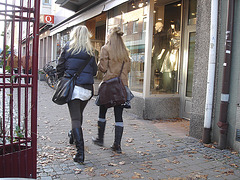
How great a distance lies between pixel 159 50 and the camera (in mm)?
7465

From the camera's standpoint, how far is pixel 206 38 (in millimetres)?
5137

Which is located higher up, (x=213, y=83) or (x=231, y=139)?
(x=213, y=83)

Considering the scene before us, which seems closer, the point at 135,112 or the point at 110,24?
the point at 135,112

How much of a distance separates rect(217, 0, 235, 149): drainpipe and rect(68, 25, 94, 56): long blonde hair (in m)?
2.27

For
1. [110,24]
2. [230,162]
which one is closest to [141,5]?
[110,24]

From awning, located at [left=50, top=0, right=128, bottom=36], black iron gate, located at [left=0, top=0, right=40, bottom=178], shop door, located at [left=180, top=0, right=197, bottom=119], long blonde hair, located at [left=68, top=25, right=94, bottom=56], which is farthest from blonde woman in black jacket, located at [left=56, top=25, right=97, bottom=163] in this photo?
shop door, located at [left=180, top=0, right=197, bottom=119]

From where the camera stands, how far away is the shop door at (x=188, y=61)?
285 inches

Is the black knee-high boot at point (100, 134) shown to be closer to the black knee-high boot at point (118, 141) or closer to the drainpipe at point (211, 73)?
the black knee-high boot at point (118, 141)

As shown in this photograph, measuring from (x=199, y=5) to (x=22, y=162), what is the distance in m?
4.28

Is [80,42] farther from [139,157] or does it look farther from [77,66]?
[139,157]

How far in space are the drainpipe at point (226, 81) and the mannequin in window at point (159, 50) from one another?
111 inches

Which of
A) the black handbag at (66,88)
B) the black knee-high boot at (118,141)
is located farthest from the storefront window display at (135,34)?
the black handbag at (66,88)

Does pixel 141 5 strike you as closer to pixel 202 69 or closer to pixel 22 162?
pixel 202 69

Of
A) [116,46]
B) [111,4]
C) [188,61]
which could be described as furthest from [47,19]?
[116,46]
